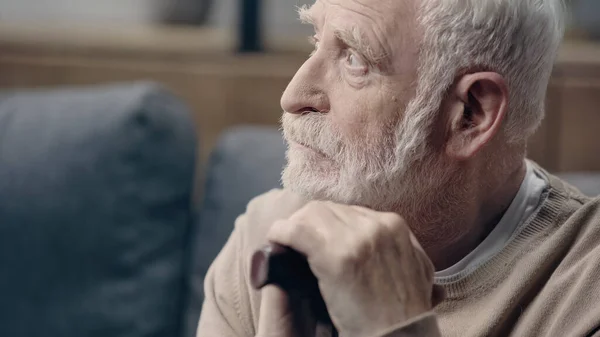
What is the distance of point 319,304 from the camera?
870mm

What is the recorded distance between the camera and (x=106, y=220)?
1.64m

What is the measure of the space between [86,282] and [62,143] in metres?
0.26

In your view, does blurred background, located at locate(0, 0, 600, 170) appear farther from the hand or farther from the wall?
the hand

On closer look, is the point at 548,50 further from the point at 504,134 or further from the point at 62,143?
the point at 62,143

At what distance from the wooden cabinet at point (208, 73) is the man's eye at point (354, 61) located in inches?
28.0

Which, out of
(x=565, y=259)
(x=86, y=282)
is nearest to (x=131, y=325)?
(x=86, y=282)

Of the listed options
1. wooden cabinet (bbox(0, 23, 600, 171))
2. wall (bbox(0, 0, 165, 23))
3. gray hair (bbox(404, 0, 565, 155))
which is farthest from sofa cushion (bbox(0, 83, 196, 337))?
gray hair (bbox(404, 0, 565, 155))

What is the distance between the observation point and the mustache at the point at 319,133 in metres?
0.97

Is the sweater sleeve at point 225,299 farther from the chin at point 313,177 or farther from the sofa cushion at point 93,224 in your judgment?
the sofa cushion at point 93,224

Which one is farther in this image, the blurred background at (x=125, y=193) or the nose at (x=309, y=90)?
the blurred background at (x=125, y=193)

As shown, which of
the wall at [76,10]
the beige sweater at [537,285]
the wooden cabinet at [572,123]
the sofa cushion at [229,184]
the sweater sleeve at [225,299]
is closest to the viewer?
the beige sweater at [537,285]

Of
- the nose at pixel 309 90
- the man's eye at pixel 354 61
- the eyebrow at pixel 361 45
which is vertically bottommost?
the nose at pixel 309 90

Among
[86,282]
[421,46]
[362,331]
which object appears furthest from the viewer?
[86,282]

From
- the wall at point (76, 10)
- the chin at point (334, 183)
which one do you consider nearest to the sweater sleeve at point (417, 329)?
the chin at point (334, 183)
